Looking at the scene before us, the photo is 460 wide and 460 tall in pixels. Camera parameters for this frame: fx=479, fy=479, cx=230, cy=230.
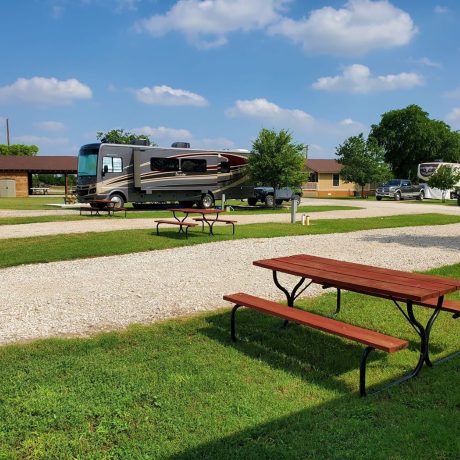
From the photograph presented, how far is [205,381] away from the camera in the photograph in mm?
3533

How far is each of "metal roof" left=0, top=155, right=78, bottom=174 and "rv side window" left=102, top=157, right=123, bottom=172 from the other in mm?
20595

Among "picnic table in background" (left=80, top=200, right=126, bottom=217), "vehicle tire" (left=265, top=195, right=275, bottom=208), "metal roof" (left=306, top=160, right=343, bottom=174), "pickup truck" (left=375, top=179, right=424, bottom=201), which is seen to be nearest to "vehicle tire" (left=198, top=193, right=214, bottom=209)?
"vehicle tire" (left=265, top=195, right=275, bottom=208)

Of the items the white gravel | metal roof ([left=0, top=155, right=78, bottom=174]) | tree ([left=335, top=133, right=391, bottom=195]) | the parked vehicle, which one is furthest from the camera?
tree ([left=335, top=133, right=391, bottom=195])

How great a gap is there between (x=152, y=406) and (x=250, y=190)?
2220 cm

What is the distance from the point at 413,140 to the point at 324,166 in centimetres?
1413

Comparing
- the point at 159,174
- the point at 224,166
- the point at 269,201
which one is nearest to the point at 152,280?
the point at 159,174

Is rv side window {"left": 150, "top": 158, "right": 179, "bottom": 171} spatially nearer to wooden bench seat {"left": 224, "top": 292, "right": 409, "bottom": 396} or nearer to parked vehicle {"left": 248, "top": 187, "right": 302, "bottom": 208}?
parked vehicle {"left": 248, "top": 187, "right": 302, "bottom": 208}

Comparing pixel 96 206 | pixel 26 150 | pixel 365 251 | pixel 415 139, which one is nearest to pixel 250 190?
pixel 96 206

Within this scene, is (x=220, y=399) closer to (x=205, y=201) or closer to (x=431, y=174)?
(x=205, y=201)

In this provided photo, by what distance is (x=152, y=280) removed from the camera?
281 inches

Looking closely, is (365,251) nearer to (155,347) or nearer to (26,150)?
(155,347)

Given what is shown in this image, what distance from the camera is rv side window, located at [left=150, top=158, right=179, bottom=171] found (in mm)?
21641

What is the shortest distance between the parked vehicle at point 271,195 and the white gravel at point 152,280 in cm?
1311

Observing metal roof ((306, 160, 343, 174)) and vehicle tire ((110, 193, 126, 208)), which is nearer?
vehicle tire ((110, 193, 126, 208))
